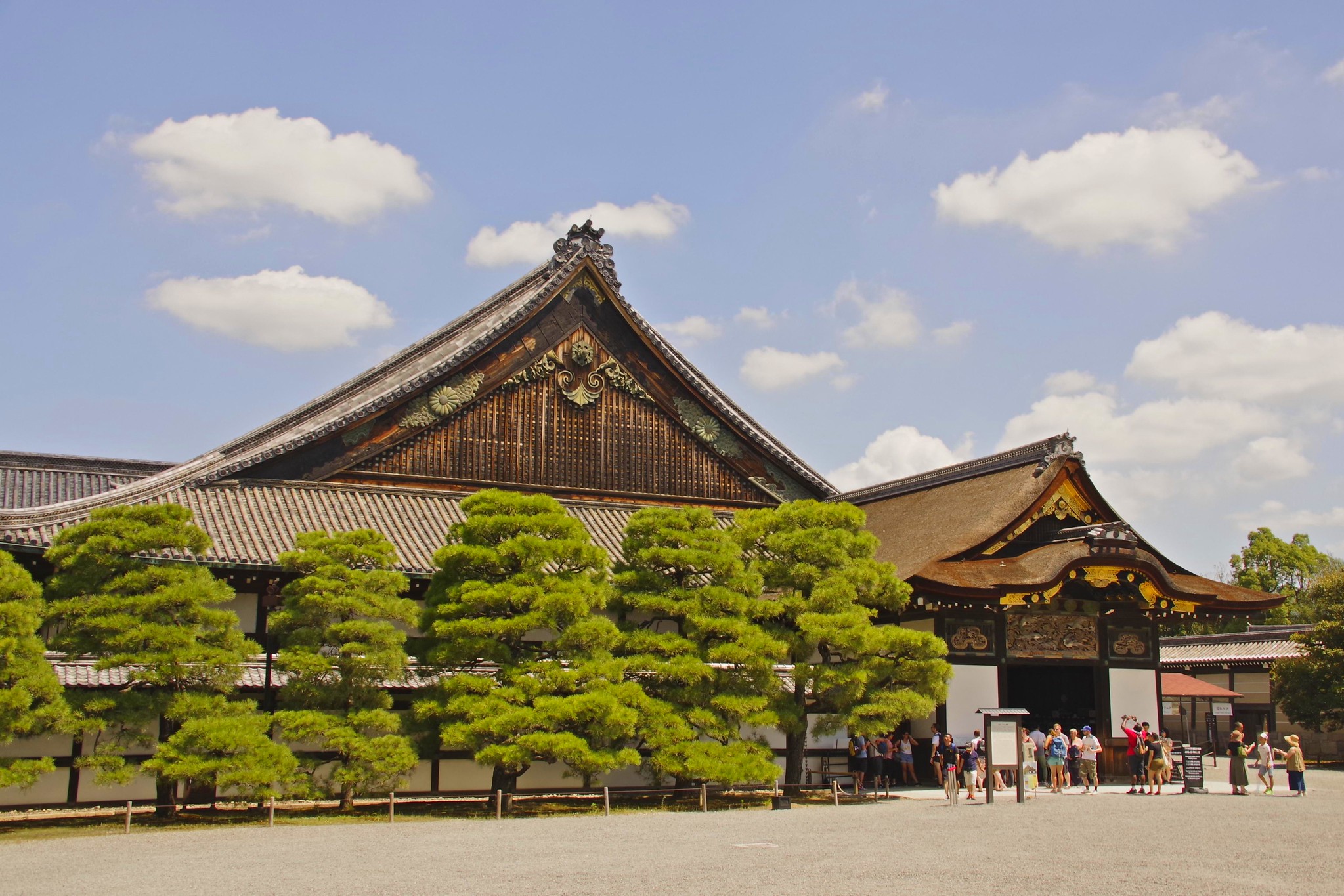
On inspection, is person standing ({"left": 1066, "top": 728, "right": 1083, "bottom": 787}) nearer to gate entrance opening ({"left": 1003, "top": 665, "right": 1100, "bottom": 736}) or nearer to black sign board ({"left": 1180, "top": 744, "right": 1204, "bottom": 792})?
black sign board ({"left": 1180, "top": 744, "right": 1204, "bottom": 792})

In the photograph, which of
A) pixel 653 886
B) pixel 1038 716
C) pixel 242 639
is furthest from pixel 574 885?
pixel 1038 716

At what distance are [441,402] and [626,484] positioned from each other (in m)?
4.27

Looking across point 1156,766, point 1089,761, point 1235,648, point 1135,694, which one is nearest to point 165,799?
point 1089,761

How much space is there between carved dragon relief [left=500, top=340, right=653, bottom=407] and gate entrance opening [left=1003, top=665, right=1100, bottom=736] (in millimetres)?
10826

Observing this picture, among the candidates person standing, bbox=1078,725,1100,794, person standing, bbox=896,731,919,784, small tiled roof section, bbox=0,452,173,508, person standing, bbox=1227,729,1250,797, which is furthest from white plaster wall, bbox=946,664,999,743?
small tiled roof section, bbox=0,452,173,508

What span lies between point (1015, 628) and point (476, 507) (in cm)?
1154

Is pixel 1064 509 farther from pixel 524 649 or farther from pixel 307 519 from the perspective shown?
pixel 307 519

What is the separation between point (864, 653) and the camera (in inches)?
768

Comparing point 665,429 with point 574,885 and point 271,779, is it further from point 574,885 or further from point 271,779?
point 574,885

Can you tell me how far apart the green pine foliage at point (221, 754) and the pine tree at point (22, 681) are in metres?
1.37

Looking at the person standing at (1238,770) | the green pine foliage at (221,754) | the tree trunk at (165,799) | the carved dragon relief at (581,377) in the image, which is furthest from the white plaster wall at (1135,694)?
the tree trunk at (165,799)

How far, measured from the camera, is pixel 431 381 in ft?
74.6

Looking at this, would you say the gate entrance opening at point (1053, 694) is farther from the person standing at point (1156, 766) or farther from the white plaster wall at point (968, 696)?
the person standing at point (1156, 766)

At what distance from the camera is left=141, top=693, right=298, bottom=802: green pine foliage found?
50.1ft
